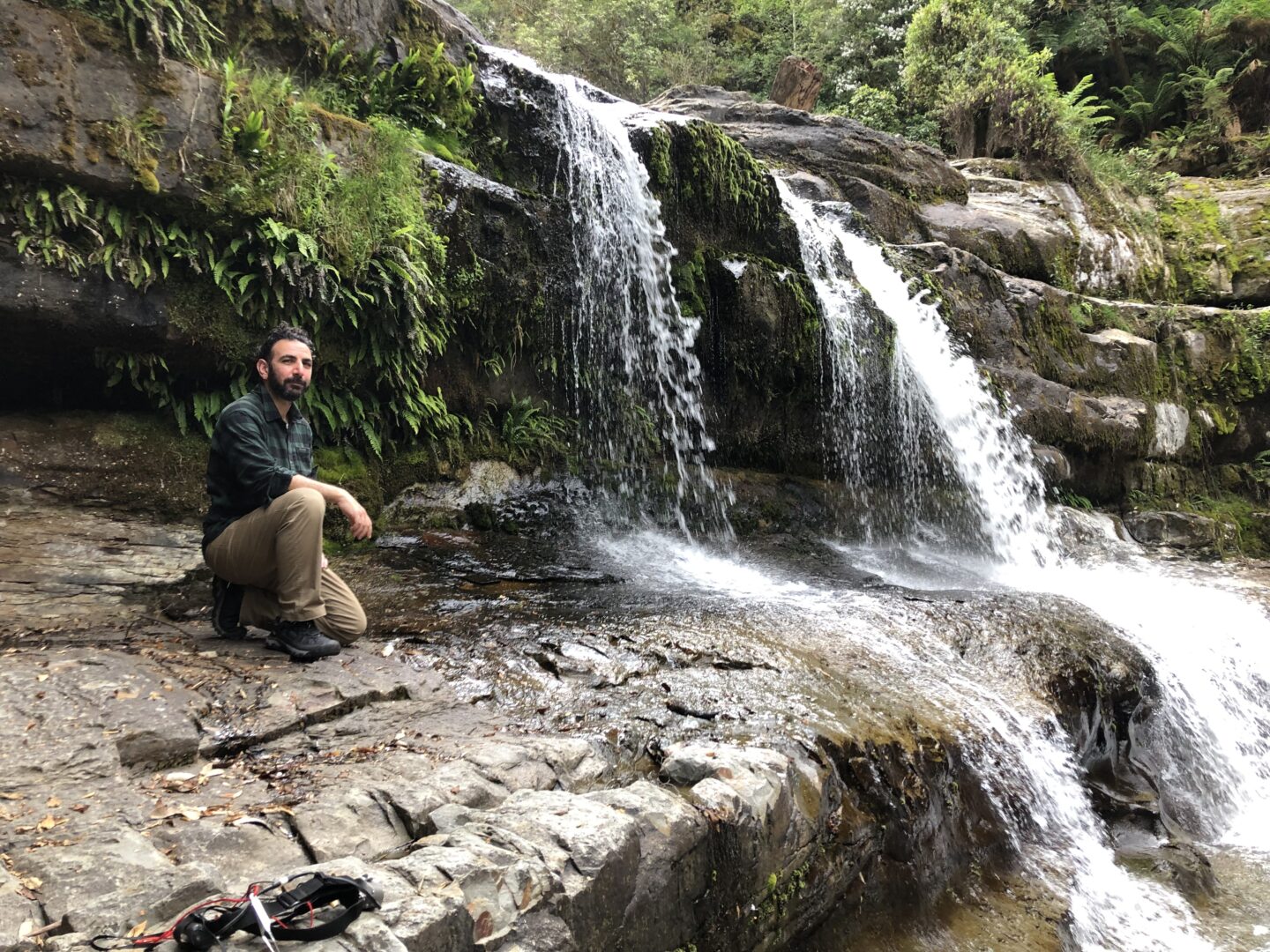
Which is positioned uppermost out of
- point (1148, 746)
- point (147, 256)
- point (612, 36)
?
point (612, 36)

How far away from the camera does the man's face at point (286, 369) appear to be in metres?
4.02

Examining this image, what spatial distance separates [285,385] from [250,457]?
0.42 metres

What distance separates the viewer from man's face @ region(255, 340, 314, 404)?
13.2ft

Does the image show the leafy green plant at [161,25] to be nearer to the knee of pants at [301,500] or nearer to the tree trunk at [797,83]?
the knee of pants at [301,500]

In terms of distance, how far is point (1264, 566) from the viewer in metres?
10.3

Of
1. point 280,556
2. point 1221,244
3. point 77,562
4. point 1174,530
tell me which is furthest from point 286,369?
point 1221,244

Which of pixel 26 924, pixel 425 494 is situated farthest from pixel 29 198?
pixel 26 924

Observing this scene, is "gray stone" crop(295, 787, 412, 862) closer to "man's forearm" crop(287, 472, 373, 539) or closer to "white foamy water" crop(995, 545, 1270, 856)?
"man's forearm" crop(287, 472, 373, 539)

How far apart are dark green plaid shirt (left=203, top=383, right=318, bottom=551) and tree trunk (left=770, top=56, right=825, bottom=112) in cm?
1737

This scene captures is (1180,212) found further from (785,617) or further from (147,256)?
(147,256)

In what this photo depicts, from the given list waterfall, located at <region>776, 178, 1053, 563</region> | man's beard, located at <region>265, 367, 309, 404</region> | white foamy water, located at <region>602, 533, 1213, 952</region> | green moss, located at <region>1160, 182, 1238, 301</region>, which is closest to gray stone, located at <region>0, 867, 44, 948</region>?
man's beard, located at <region>265, 367, 309, 404</region>

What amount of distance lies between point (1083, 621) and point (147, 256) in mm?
7799

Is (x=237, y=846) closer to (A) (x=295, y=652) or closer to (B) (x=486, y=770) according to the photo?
(B) (x=486, y=770)

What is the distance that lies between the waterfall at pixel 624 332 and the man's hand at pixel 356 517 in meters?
4.70
